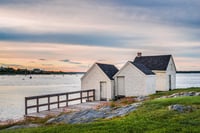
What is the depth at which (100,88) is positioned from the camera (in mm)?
34781

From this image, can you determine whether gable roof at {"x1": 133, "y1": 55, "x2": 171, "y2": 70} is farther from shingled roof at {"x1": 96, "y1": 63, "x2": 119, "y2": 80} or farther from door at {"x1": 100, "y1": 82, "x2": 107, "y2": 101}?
door at {"x1": 100, "y1": 82, "x2": 107, "y2": 101}

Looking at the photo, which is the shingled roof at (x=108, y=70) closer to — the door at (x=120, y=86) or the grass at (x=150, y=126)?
the door at (x=120, y=86)

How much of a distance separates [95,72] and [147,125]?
2313cm

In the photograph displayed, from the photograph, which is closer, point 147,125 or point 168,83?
point 147,125

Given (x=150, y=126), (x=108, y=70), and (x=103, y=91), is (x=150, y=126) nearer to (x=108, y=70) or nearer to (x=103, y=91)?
(x=103, y=91)

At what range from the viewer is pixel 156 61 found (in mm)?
42562

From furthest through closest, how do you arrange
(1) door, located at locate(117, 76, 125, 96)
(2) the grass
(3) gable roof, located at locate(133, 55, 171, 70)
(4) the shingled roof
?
(3) gable roof, located at locate(133, 55, 171, 70) → (1) door, located at locate(117, 76, 125, 96) → (4) the shingled roof → (2) the grass

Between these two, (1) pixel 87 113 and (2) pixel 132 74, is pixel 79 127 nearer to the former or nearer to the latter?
(1) pixel 87 113

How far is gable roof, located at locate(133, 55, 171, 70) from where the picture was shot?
41.1 metres

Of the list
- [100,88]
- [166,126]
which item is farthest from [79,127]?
[100,88]

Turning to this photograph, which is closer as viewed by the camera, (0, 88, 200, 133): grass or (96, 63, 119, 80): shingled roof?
(0, 88, 200, 133): grass

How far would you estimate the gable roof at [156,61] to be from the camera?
41.1m

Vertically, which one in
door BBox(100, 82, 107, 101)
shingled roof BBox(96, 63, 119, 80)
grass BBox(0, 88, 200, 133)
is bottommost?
grass BBox(0, 88, 200, 133)

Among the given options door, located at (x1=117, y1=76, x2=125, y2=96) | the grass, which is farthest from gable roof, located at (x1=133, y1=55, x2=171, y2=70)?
the grass
